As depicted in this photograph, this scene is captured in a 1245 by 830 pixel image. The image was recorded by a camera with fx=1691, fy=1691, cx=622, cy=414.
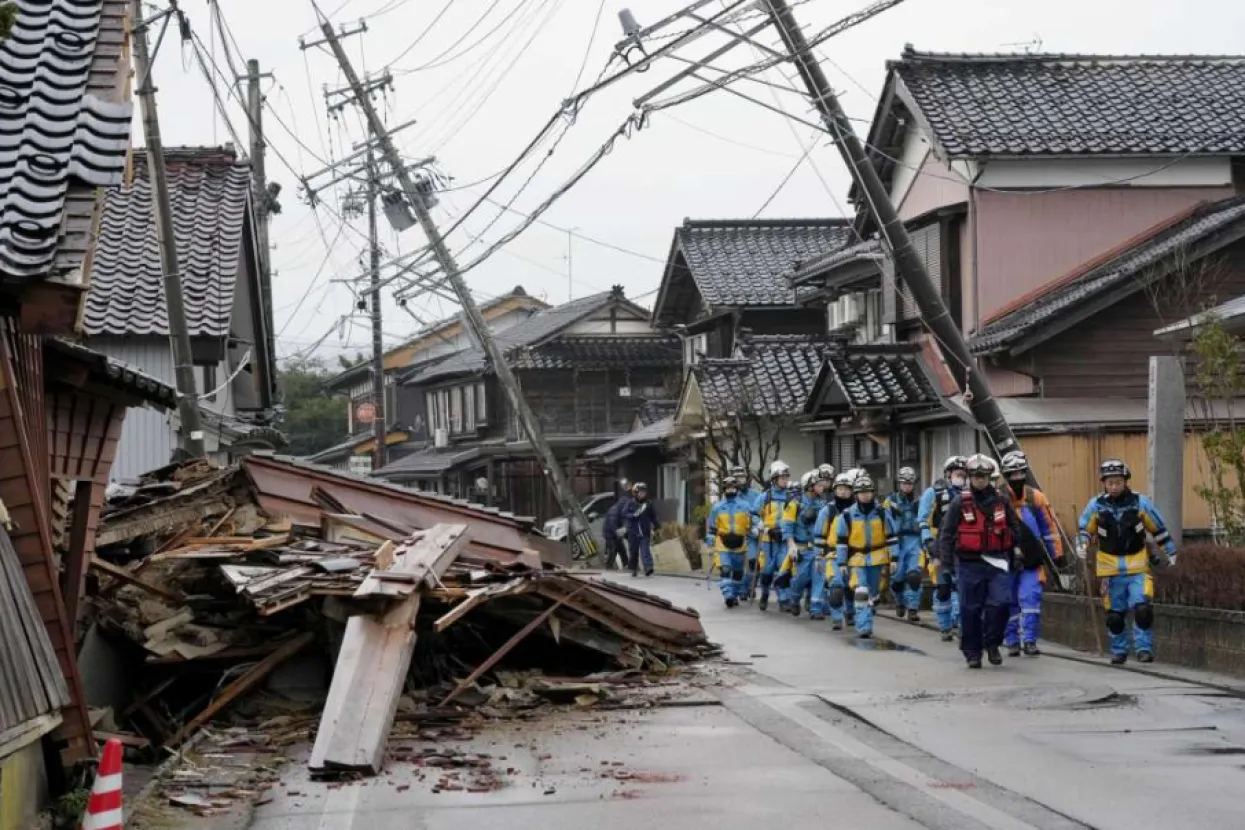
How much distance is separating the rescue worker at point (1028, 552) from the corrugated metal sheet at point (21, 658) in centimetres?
1020

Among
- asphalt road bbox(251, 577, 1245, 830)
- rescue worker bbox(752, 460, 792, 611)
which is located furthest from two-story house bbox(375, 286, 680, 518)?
asphalt road bbox(251, 577, 1245, 830)

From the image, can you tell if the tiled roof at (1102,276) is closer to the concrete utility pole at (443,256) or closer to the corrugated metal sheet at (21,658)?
the concrete utility pole at (443,256)

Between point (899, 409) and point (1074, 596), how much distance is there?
1120 centimetres

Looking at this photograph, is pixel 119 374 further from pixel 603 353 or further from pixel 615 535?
pixel 603 353

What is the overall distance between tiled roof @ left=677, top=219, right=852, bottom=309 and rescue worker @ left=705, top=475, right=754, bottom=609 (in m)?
21.9

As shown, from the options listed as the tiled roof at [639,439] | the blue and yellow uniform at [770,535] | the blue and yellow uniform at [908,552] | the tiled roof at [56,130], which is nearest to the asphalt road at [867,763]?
the tiled roof at [56,130]

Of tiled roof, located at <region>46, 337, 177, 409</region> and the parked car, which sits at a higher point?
tiled roof, located at <region>46, 337, 177, 409</region>

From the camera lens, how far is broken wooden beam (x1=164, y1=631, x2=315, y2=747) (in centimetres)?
1341

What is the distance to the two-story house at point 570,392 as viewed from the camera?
55.6m

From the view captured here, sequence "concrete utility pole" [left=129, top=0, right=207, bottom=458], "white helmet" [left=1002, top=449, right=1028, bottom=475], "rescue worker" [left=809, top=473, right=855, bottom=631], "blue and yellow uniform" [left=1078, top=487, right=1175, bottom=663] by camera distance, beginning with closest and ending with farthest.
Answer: "blue and yellow uniform" [left=1078, top=487, right=1175, bottom=663] → "white helmet" [left=1002, top=449, right=1028, bottom=475] → "rescue worker" [left=809, top=473, right=855, bottom=631] → "concrete utility pole" [left=129, top=0, right=207, bottom=458]

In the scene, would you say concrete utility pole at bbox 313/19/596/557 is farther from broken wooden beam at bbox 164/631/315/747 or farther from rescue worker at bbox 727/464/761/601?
broken wooden beam at bbox 164/631/315/747

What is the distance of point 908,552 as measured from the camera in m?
21.7

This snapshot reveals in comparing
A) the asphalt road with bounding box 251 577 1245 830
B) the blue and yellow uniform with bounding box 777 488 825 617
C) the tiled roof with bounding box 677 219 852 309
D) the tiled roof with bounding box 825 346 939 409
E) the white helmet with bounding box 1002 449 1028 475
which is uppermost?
the tiled roof with bounding box 677 219 852 309

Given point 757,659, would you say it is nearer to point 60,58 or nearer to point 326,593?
point 326,593
